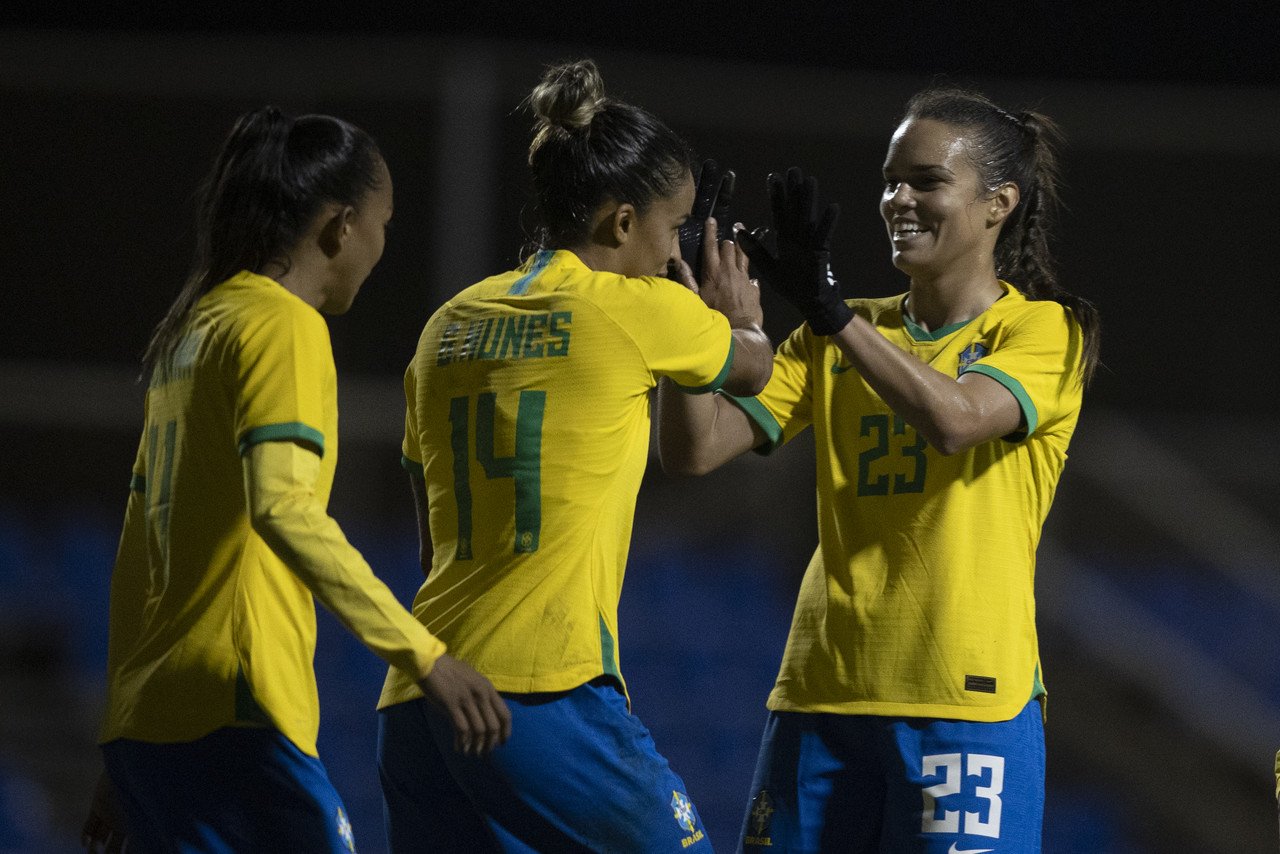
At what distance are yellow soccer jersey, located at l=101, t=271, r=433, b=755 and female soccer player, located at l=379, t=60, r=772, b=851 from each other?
0.18 metres

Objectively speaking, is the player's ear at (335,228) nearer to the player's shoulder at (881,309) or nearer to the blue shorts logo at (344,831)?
the blue shorts logo at (344,831)

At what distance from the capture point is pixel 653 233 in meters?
2.45

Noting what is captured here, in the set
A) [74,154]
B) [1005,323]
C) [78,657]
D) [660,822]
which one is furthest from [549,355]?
[74,154]

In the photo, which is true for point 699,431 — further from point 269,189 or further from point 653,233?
point 269,189

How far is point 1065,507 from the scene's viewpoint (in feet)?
31.8

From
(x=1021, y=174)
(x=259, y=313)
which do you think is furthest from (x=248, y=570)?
(x=1021, y=174)

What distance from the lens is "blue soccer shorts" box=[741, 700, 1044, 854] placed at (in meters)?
2.46

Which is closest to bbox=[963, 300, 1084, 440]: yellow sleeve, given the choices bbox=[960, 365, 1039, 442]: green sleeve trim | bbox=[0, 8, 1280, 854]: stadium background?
bbox=[960, 365, 1039, 442]: green sleeve trim

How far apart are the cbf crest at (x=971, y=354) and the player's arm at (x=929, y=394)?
129mm

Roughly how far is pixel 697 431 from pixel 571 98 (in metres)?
0.63

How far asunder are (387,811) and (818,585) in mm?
811

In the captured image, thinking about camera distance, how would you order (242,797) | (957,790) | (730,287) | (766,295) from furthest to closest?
(766,295) → (730,287) → (957,790) → (242,797)

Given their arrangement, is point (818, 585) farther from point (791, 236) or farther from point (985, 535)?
point (791, 236)

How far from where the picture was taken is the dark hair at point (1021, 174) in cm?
280
